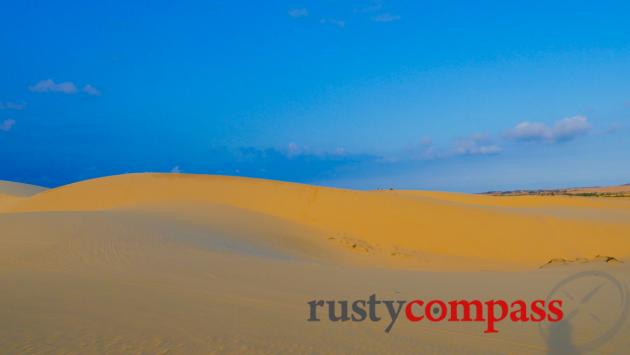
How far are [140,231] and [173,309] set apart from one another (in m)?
5.93

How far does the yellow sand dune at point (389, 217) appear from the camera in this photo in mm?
15609

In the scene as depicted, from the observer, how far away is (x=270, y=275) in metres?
7.61

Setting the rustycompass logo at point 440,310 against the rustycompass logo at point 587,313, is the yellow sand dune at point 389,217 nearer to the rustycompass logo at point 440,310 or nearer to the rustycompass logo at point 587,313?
the rustycompass logo at point 587,313

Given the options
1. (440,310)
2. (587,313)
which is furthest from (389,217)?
(587,313)

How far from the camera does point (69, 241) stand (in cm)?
859

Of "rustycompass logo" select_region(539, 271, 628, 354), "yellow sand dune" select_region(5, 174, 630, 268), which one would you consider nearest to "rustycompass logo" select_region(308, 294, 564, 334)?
"rustycompass logo" select_region(539, 271, 628, 354)

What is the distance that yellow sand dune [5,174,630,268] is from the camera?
15.6 m

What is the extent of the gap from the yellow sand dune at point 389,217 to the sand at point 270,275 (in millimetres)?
91

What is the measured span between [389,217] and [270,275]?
11352mm

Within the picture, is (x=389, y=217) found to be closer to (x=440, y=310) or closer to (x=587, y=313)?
(x=440, y=310)

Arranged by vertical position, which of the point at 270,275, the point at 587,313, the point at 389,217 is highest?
the point at 389,217

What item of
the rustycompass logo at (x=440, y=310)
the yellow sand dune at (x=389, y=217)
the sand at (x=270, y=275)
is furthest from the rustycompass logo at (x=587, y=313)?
the yellow sand dune at (x=389, y=217)

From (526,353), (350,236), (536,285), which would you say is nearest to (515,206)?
(350,236)

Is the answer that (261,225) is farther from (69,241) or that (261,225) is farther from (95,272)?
(95,272)
